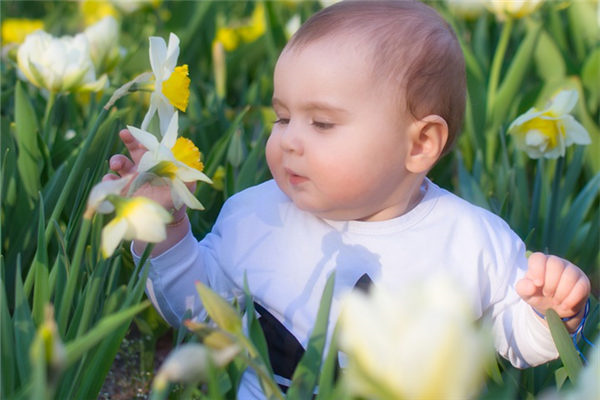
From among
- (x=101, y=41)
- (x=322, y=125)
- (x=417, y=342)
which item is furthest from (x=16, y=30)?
(x=417, y=342)

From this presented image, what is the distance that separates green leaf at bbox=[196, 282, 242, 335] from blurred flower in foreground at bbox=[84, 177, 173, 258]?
9cm

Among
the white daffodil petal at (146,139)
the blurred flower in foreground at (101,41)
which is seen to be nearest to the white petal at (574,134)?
the white daffodil petal at (146,139)

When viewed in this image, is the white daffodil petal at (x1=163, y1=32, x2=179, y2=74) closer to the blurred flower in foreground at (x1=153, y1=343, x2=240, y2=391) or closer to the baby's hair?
the baby's hair

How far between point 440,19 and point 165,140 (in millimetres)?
533

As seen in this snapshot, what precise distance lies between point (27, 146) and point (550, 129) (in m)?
1.08

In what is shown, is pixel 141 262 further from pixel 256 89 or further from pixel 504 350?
pixel 256 89

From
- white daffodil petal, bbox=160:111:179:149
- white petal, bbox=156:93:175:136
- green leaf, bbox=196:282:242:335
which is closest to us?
green leaf, bbox=196:282:242:335

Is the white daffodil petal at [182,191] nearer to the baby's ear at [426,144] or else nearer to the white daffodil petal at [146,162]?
the white daffodil petal at [146,162]

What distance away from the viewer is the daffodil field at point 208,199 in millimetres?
718

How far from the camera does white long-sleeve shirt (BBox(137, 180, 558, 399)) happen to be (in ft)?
4.38

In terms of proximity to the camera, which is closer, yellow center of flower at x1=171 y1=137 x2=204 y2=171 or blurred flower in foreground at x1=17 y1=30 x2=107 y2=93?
yellow center of flower at x1=171 y1=137 x2=204 y2=171

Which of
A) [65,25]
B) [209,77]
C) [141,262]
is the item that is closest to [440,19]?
[141,262]

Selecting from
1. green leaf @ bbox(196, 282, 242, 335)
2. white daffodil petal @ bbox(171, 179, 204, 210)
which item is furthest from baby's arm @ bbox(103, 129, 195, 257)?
green leaf @ bbox(196, 282, 242, 335)

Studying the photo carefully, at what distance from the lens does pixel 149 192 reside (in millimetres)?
1290
